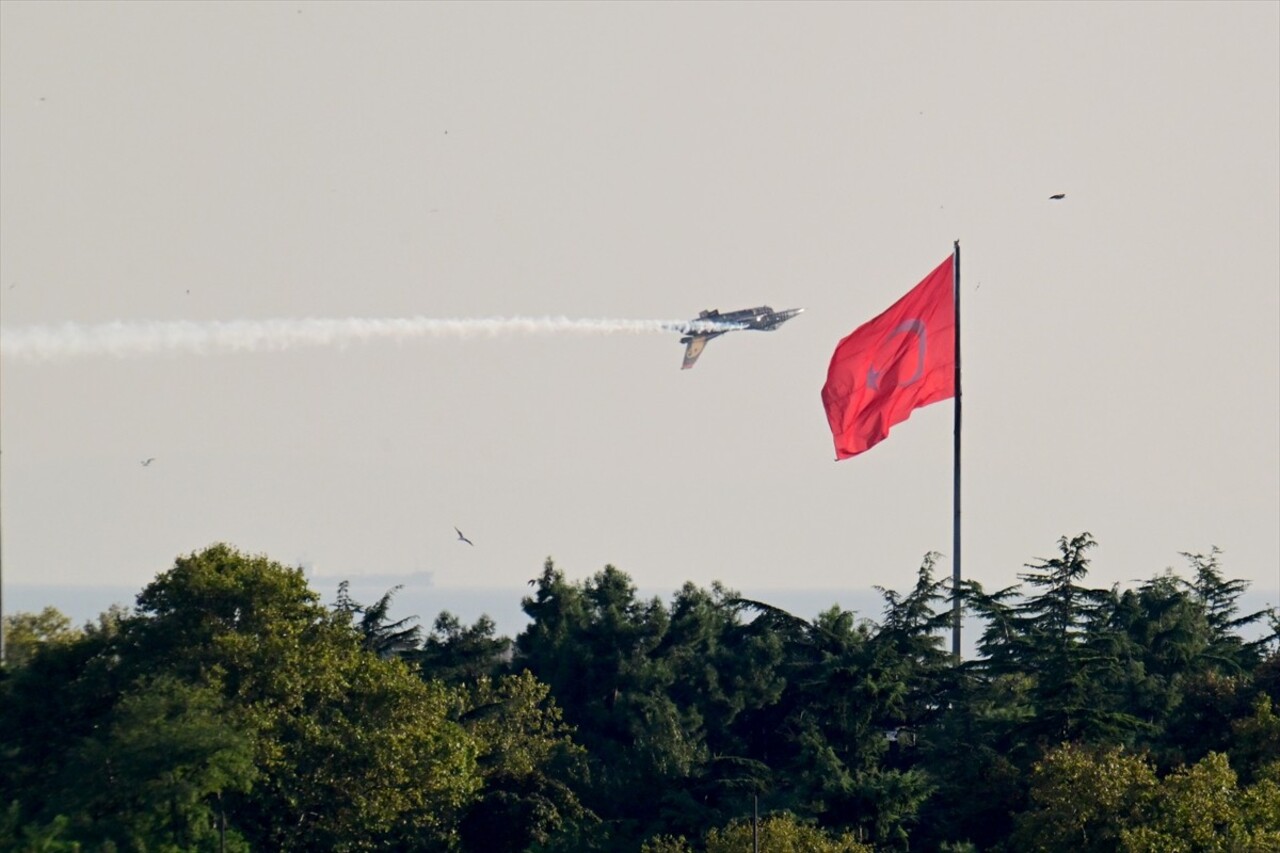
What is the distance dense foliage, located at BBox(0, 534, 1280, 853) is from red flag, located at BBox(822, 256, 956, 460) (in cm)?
748

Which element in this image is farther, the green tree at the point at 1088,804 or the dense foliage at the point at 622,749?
the dense foliage at the point at 622,749

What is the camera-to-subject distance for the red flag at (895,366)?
70625 millimetres

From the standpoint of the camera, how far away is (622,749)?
7938cm

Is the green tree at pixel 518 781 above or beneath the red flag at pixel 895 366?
beneath

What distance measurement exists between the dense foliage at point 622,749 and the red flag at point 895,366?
748 cm

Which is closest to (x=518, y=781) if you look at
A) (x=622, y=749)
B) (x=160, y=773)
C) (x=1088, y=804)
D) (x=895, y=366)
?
(x=622, y=749)

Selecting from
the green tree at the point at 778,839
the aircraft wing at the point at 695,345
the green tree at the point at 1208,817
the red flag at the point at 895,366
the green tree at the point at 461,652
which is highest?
the aircraft wing at the point at 695,345

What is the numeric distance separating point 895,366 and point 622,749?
19497mm

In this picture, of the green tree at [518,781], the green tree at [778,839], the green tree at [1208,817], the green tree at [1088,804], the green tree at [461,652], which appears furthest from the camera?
the green tree at [461,652]

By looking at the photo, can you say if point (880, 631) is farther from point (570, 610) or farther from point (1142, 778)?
point (1142, 778)

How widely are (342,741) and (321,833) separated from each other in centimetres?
295

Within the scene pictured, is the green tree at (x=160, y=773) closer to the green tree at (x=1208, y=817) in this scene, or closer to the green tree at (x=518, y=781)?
the green tree at (x=518, y=781)

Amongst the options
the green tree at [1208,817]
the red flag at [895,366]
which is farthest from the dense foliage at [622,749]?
the red flag at [895,366]

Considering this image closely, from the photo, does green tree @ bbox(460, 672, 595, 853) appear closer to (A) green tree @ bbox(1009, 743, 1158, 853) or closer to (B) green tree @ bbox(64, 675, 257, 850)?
(B) green tree @ bbox(64, 675, 257, 850)
